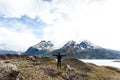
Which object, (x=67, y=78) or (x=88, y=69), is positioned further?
(x=88, y=69)

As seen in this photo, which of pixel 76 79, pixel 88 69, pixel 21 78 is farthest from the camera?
pixel 88 69

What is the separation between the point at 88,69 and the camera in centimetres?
8156

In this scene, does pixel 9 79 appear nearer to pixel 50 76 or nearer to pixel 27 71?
pixel 27 71

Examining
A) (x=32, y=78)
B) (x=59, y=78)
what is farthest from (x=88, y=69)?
(x=32, y=78)

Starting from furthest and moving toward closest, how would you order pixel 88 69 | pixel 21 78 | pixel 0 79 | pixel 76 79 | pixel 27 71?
pixel 88 69, pixel 76 79, pixel 27 71, pixel 21 78, pixel 0 79

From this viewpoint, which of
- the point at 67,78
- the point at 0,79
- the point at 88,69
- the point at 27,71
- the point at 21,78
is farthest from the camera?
the point at 88,69

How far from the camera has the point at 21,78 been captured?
39.1m

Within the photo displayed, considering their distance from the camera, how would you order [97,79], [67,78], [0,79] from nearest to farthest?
[0,79]
[67,78]
[97,79]

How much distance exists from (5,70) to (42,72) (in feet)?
33.1

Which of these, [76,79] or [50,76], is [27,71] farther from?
[76,79]

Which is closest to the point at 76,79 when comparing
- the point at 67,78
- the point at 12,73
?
the point at 67,78

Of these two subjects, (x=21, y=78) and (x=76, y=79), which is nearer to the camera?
(x=21, y=78)

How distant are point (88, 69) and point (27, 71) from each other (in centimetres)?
4144

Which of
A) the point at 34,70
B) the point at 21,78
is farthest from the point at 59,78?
the point at 21,78
